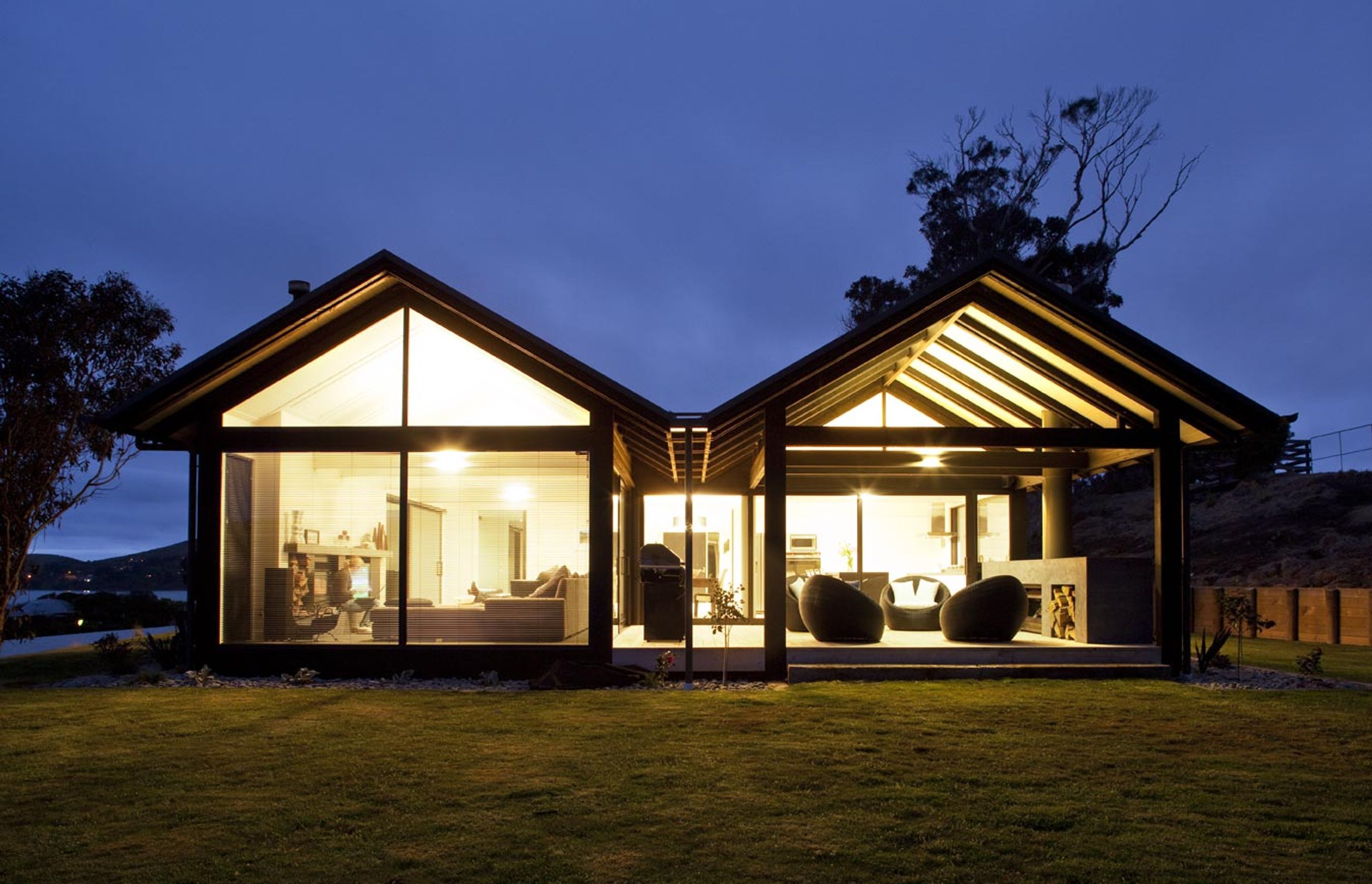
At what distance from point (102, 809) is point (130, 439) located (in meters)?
13.7

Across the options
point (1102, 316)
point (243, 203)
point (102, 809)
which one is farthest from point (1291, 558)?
point (243, 203)

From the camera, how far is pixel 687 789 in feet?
19.7

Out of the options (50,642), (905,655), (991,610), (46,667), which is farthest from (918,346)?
(50,642)

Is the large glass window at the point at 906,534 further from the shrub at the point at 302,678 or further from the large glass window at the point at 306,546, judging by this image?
the shrub at the point at 302,678

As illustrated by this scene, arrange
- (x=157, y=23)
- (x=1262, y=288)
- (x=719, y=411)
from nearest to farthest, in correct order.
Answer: (x=719, y=411)
(x=1262, y=288)
(x=157, y=23)

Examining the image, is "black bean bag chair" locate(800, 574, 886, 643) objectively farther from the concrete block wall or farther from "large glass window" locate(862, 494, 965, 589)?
the concrete block wall

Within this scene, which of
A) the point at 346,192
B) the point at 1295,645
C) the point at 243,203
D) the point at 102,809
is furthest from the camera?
the point at 346,192

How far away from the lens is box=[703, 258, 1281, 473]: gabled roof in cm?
1031

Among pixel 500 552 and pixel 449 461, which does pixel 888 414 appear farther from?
pixel 449 461

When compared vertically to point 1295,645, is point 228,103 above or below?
above

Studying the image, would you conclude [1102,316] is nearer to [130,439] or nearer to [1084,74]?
[130,439]

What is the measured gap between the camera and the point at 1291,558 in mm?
25047

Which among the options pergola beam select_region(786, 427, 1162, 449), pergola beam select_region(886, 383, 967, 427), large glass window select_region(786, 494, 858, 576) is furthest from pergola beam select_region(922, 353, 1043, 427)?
large glass window select_region(786, 494, 858, 576)

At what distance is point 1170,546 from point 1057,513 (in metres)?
3.34
